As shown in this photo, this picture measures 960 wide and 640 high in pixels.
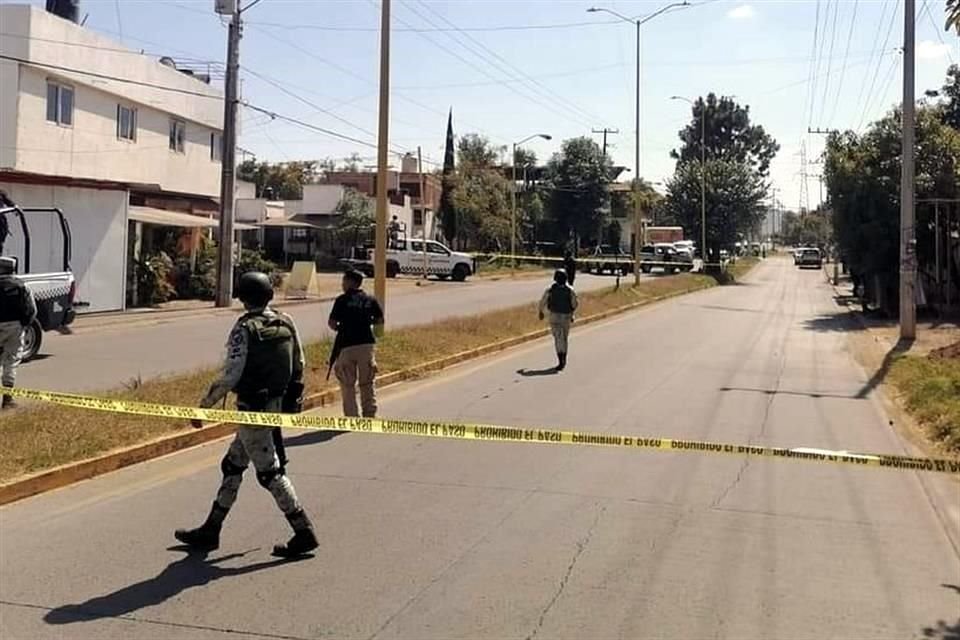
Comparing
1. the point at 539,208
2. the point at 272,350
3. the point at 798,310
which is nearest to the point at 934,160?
the point at 798,310

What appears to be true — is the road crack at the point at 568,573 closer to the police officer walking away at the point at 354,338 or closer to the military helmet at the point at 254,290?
the military helmet at the point at 254,290

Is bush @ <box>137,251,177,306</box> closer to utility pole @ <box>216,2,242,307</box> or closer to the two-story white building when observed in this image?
the two-story white building

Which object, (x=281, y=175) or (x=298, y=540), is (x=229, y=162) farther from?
(x=281, y=175)

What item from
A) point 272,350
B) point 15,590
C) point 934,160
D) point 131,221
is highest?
point 934,160

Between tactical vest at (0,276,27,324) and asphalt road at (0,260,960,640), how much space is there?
2.49 metres

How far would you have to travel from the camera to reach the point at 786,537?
666 cm

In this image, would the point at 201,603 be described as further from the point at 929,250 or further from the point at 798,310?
the point at 798,310

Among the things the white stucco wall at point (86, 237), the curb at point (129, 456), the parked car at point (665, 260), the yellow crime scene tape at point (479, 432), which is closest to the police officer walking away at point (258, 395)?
the yellow crime scene tape at point (479, 432)

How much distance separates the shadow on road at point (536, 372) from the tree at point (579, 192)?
61.8 m

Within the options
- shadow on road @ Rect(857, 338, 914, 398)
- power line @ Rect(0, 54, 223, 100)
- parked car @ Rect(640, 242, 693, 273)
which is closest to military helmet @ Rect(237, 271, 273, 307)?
shadow on road @ Rect(857, 338, 914, 398)

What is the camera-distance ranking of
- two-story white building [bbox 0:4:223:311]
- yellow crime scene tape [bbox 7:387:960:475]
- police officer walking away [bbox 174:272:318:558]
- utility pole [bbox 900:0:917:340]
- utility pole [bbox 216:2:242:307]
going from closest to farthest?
1. police officer walking away [bbox 174:272:318:558]
2. yellow crime scene tape [bbox 7:387:960:475]
3. utility pole [bbox 900:0:917:340]
4. two-story white building [bbox 0:4:223:311]
5. utility pole [bbox 216:2:242:307]

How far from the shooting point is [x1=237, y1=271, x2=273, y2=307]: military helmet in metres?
→ 5.97

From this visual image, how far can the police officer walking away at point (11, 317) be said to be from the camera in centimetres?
1005

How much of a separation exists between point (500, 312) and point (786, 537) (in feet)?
63.8
